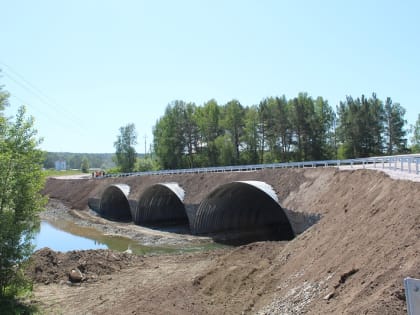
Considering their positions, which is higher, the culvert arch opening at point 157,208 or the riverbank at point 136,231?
the culvert arch opening at point 157,208

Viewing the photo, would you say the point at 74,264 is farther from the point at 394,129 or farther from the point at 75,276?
the point at 394,129

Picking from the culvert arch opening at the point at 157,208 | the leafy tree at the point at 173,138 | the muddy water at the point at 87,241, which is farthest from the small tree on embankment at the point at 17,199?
the leafy tree at the point at 173,138

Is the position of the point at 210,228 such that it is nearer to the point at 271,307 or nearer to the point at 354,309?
the point at 271,307

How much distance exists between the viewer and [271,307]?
419 inches

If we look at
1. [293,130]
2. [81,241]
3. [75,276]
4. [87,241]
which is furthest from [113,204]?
[75,276]

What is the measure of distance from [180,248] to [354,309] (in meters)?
20.3

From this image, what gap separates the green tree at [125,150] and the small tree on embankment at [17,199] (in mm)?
78850

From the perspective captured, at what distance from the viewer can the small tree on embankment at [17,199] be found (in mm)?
13180

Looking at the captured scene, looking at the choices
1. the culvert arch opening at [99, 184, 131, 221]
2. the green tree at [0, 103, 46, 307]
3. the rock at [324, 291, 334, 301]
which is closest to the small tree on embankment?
the green tree at [0, 103, 46, 307]

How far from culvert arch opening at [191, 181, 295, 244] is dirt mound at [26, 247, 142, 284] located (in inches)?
411

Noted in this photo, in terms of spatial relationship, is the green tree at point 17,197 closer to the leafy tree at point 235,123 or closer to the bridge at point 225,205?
the bridge at point 225,205

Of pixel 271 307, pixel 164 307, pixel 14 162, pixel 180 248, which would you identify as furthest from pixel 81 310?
pixel 180 248

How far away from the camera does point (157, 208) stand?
135 ft

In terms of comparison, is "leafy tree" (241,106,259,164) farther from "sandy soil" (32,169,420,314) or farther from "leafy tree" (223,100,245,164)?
"sandy soil" (32,169,420,314)
